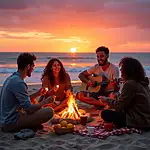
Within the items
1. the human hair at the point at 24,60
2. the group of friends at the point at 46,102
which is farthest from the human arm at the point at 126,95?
the human hair at the point at 24,60

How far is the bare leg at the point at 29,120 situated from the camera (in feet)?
16.1

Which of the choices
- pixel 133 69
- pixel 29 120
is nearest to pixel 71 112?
pixel 29 120

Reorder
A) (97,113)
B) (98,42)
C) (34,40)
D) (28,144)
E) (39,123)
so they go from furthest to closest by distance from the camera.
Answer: (34,40) → (98,42) → (97,113) → (39,123) → (28,144)

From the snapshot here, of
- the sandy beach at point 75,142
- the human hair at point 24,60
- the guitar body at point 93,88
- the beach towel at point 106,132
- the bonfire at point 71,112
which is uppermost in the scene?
the human hair at point 24,60

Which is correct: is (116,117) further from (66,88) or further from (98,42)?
(98,42)

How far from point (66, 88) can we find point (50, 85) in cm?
37

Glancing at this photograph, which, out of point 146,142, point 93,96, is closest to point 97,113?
point 93,96

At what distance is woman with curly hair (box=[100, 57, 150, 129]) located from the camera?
472 cm

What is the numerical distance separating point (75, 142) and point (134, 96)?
1.18 metres

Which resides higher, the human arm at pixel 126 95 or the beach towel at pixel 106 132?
the human arm at pixel 126 95

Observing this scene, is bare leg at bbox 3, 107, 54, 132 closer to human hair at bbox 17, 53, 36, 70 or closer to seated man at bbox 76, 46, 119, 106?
human hair at bbox 17, 53, 36, 70

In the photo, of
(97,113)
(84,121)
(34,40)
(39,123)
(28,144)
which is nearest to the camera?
(28,144)

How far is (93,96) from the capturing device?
693cm

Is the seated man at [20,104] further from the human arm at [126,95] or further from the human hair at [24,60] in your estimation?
the human arm at [126,95]
